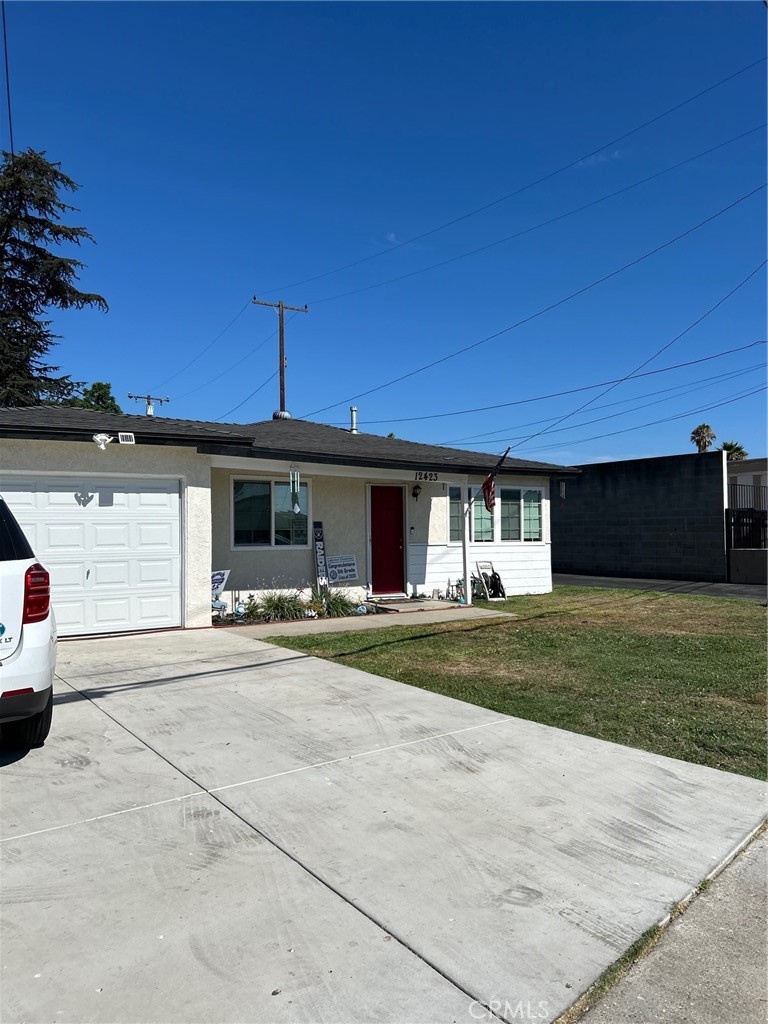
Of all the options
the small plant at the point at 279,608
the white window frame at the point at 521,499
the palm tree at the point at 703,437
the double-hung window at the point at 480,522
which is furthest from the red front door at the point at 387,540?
the palm tree at the point at 703,437

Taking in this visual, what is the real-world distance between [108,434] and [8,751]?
17.4 ft

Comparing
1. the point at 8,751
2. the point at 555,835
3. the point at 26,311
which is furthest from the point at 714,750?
the point at 26,311

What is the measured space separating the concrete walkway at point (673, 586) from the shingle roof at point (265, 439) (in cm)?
411

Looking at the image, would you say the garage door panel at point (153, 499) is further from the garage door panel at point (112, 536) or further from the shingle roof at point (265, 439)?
the shingle roof at point (265, 439)

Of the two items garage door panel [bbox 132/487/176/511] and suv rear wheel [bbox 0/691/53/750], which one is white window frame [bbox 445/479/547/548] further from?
suv rear wheel [bbox 0/691/53/750]

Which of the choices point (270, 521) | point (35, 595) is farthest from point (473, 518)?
point (35, 595)

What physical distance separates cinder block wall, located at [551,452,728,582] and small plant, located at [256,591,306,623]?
1154 cm

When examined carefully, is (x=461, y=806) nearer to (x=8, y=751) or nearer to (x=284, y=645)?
(x=8, y=751)

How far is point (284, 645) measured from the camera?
9.37m

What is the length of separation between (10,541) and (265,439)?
28.8 ft

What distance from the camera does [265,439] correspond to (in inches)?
510

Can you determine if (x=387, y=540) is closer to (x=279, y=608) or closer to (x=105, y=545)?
(x=279, y=608)

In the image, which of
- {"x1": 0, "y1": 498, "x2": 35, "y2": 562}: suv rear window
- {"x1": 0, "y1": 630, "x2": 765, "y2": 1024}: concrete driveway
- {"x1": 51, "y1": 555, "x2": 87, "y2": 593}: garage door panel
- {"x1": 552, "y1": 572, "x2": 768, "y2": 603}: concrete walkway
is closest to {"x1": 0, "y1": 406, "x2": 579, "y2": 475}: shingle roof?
{"x1": 51, "y1": 555, "x2": 87, "y2": 593}: garage door panel

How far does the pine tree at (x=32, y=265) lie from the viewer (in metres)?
27.0
